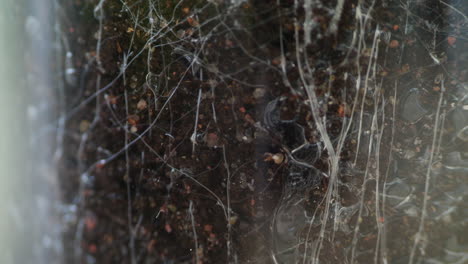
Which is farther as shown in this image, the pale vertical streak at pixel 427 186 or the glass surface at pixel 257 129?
the pale vertical streak at pixel 427 186

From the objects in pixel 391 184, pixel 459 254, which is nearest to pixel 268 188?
pixel 391 184

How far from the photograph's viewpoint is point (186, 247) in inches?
19.7

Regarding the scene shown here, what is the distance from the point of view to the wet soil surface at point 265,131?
1.49 ft

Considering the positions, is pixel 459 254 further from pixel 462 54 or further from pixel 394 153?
pixel 462 54

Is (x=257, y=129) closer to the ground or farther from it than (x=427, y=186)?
farther from it

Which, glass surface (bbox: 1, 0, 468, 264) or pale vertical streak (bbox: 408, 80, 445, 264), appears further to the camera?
pale vertical streak (bbox: 408, 80, 445, 264)

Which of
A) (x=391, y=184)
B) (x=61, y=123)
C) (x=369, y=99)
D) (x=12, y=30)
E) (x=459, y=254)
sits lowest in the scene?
(x=459, y=254)

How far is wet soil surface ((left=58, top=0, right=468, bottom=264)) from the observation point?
45 cm

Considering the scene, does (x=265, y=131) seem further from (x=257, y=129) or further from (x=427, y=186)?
(x=427, y=186)

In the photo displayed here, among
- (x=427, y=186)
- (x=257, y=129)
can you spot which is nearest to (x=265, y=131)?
(x=257, y=129)

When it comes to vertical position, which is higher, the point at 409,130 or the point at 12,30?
the point at 12,30

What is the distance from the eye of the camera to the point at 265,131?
0.49m

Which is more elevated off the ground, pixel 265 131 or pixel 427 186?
pixel 265 131

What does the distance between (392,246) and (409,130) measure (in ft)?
0.52
